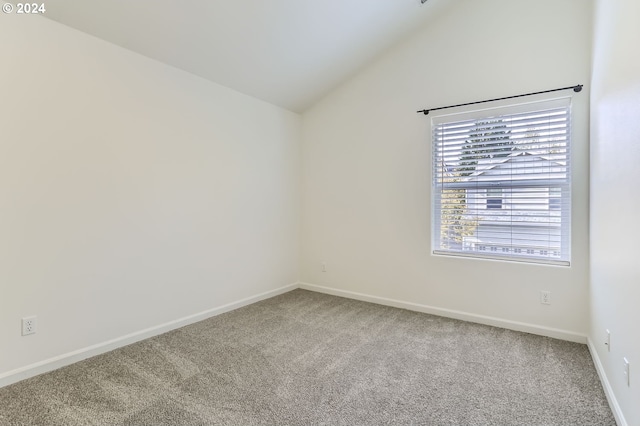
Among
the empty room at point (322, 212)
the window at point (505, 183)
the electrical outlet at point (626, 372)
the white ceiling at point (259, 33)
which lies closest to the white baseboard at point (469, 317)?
the empty room at point (322, 212)

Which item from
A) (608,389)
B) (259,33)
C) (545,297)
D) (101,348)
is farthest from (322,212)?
(608,389)

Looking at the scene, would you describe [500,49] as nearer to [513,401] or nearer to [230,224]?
[513,401]

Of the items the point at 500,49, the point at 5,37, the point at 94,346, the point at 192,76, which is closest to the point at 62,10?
the point at 5,37

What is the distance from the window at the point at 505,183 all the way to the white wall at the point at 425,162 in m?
0.11

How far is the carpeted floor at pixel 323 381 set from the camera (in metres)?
1.80

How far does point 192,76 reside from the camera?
316 centimetres

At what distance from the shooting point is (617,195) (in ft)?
5.98

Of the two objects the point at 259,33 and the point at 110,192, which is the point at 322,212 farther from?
the point at 110,192

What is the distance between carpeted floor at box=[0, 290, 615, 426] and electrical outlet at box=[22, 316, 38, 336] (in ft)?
1.03

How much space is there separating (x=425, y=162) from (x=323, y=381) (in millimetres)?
2435

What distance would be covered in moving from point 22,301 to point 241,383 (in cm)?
154

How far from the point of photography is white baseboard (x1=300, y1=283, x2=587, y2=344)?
2.85 m

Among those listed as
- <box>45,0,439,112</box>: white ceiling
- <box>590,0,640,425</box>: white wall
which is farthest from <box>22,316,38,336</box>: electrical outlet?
<box>590,0,640,425</box>: white wall

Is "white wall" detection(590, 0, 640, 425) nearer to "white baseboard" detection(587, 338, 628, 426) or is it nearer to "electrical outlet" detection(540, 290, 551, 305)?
"white baseboard" detection(587, 338, 628, 426)
